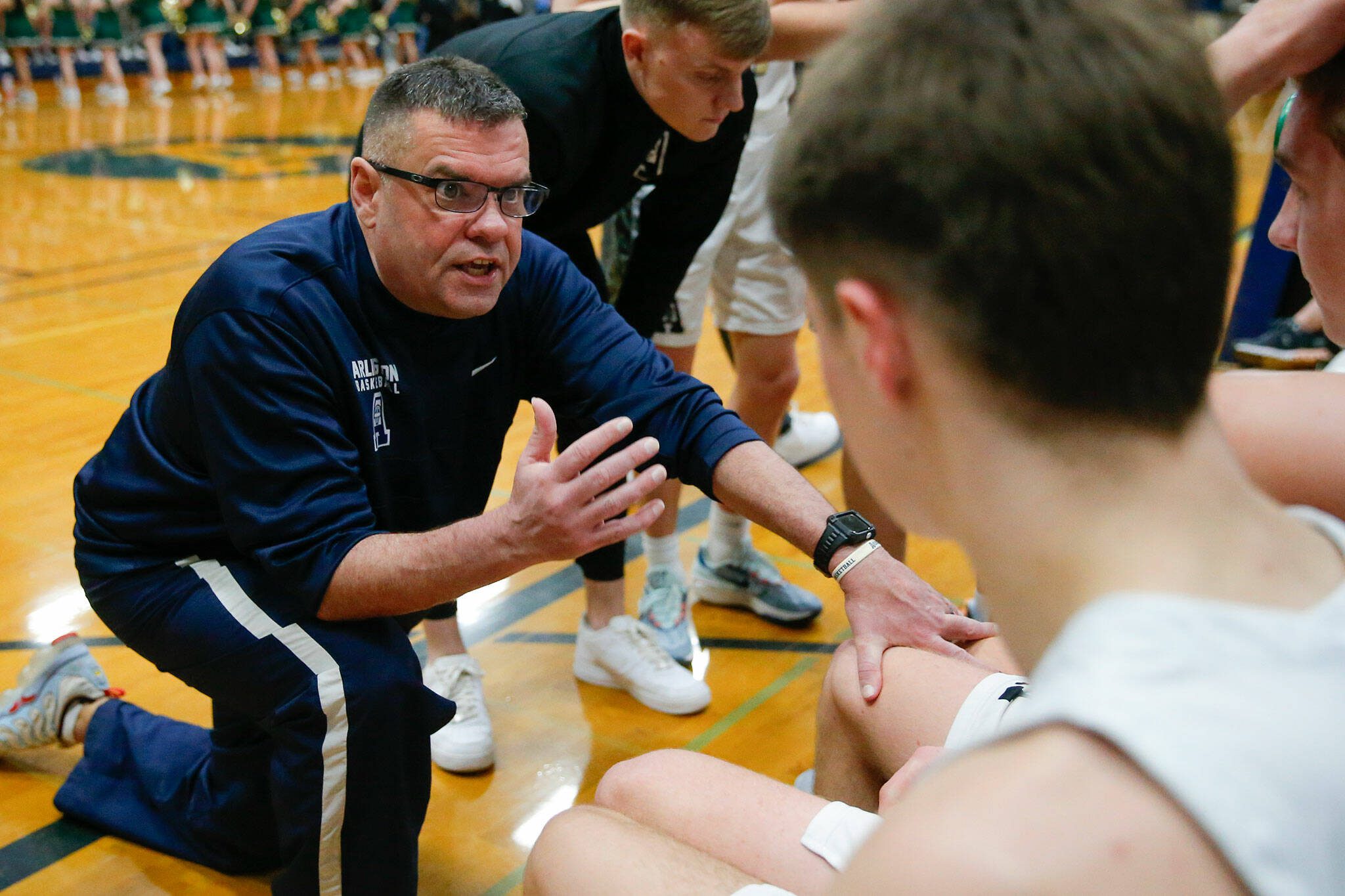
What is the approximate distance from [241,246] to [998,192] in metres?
1.36

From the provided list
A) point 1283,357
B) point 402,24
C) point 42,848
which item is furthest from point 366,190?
point 402,24

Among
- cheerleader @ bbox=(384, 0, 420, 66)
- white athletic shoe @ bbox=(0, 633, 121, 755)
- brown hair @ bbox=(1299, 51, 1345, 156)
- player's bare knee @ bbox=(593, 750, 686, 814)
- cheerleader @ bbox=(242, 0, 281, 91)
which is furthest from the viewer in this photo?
cheerleader @ bbox=(384, 0, 420, 66)

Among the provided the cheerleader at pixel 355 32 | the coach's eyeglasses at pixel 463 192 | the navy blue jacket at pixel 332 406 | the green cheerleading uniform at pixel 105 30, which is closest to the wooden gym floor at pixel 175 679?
the navy blue jacket at pixel 332 406

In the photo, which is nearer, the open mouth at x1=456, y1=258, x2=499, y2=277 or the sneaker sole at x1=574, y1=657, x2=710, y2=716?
the open mouth at x1=456, y1=258, x2=499, y2=277

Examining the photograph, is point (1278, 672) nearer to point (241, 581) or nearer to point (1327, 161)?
point (1327, 161)

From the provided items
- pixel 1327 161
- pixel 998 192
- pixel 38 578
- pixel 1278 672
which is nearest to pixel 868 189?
pixel 998 192

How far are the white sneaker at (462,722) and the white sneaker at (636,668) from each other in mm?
261

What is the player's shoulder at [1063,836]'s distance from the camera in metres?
0.59

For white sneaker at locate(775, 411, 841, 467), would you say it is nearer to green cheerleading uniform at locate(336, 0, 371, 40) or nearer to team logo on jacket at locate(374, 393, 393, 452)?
team logo on jacket at locate(374, 393, 393, 452)

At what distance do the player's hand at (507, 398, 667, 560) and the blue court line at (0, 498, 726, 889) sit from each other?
75 centimetres

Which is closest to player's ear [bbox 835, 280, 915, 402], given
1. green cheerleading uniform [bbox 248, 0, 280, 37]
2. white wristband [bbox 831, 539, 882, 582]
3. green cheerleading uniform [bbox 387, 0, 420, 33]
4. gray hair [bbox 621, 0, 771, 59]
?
white wristband [bbox 831, 539, 882, 582]

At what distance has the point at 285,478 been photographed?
5.31 feet

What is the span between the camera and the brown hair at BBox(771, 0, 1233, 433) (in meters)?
0.65

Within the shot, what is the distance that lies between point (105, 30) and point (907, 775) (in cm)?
1446
